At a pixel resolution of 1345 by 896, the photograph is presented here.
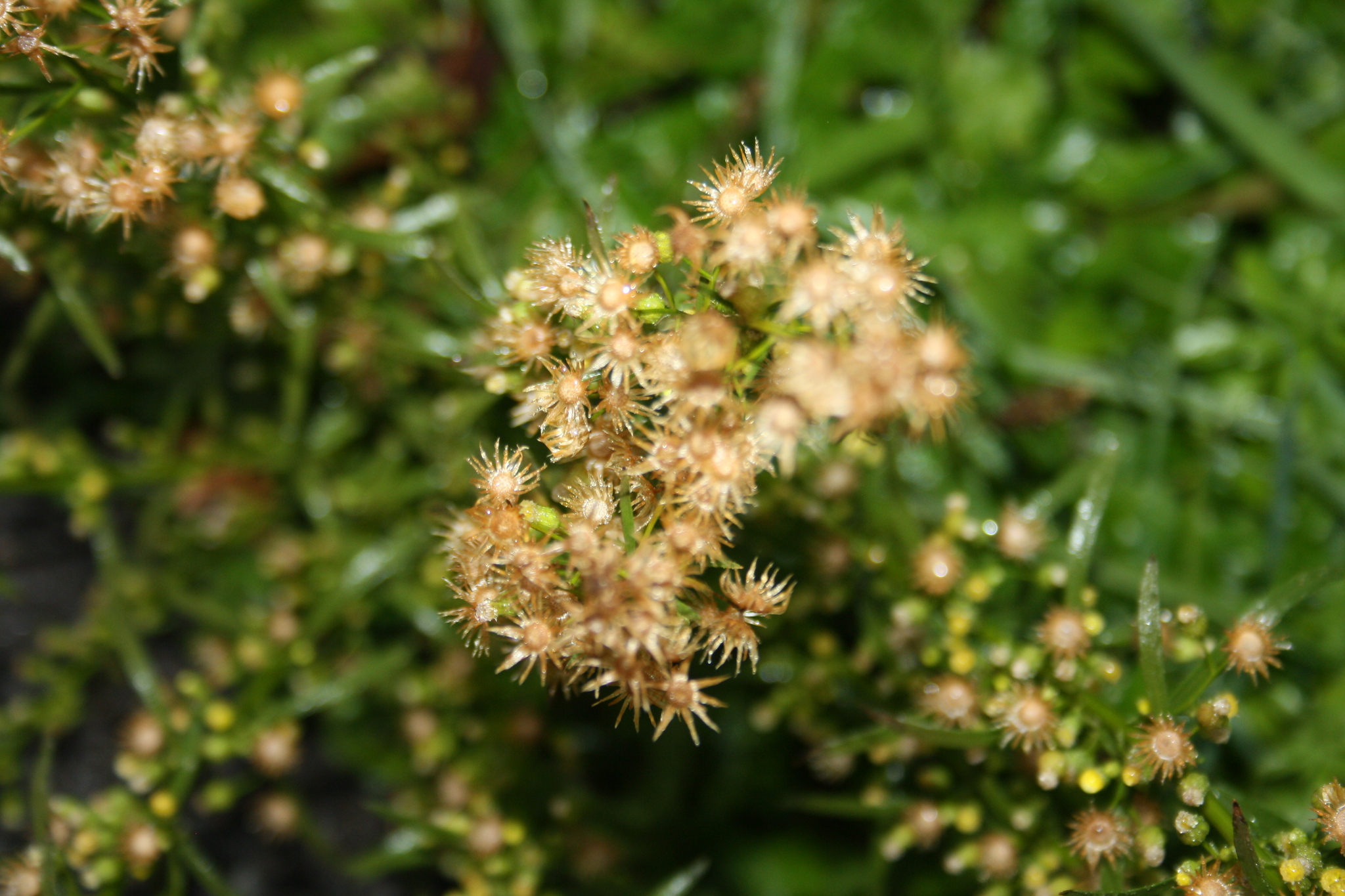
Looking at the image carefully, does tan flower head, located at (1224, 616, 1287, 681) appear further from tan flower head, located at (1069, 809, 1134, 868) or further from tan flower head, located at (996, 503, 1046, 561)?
tan flower head, located at (996, 503, 1046, 561)

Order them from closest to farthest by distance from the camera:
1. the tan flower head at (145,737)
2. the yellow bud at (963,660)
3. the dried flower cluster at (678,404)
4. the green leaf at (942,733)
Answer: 1. the dried flower cluster at (678,404)
2. the green leaf at (942,733)
3. the yellow bud at (963,660)
4. the tan flower head at (145,737)

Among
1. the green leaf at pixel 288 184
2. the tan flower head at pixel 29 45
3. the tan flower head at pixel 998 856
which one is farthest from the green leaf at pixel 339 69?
the tan flower head at pixel 998 856

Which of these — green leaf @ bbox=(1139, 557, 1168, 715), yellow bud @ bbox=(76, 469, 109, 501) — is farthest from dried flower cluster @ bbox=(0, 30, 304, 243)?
green leaf @ bbox=(1139, 557, 1168, 715)

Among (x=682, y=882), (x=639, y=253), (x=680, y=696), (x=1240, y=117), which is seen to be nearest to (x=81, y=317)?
(x=639, y=253)

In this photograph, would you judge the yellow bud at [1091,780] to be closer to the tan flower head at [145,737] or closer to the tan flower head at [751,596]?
the tan flower head at [751,596]

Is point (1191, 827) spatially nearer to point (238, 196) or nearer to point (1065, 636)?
point (1065, 636)
